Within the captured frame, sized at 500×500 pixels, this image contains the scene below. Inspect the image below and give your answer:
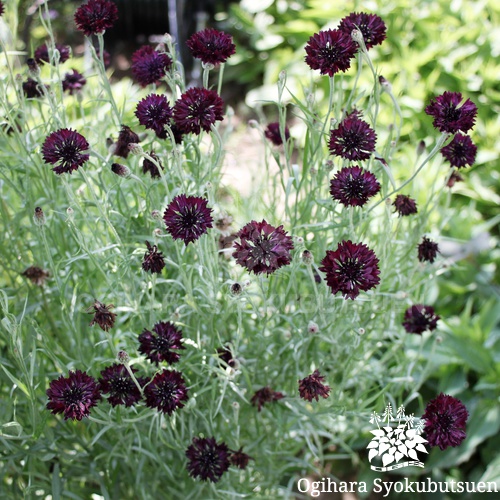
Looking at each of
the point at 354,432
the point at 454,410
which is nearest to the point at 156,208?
the point at 454,410

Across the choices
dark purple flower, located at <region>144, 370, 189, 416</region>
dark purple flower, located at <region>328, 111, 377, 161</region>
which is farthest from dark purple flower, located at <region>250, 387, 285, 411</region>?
dark purple flower, located at <region>328, 111, 377, 161</region>

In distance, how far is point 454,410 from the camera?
913mm

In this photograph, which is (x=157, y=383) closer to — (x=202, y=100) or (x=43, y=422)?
(x=43, y=422)

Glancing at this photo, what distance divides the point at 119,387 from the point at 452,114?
0.59 metres

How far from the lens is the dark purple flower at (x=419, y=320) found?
1.15m

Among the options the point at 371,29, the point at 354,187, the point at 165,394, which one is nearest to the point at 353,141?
the point at 354,187

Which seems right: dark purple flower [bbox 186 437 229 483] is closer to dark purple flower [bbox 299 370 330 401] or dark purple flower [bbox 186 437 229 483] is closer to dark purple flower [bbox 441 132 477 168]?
dark purple flower [bbox 299 370 330 401]

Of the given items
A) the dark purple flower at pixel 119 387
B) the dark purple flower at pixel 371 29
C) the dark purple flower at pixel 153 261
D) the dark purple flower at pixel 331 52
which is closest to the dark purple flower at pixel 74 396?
the dark purple flower at pixel 119 387

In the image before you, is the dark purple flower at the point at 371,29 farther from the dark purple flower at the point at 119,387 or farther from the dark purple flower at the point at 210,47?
the dark purple flower at the point at 119,387

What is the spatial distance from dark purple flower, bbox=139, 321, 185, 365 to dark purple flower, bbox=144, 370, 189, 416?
3cm

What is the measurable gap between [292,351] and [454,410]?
33 centimetres

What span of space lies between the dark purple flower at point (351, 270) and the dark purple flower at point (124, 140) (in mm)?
364

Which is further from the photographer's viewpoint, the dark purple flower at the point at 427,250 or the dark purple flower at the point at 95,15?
the dark purple flower at the point at 427,250

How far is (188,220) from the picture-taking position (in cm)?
85
